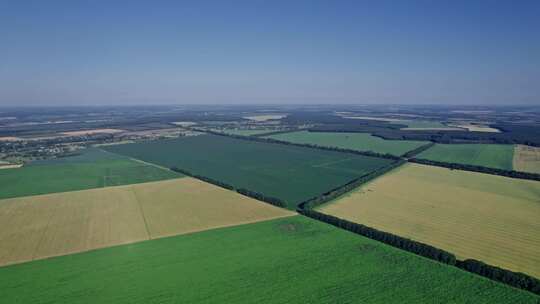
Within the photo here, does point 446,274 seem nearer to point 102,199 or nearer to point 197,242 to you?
point 197,242

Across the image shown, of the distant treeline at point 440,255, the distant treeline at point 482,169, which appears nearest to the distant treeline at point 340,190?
the distant treeline at point 440,255

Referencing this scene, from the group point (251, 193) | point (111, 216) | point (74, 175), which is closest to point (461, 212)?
point (251, 193)

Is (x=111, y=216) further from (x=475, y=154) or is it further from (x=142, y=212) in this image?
(x=475, y=154)

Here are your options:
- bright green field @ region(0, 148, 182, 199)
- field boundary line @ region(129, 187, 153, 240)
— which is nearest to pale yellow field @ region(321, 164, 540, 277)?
field boundary line @ region(129, 187, 153, 240)

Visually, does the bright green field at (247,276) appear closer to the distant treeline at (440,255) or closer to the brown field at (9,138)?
the distant treeline at (440,255)

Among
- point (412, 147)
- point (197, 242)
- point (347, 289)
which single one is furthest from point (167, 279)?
point (412, 147)

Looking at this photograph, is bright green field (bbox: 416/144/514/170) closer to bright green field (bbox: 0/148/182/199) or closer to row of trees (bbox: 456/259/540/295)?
row of trees (bbox: 456/259/540/295)
